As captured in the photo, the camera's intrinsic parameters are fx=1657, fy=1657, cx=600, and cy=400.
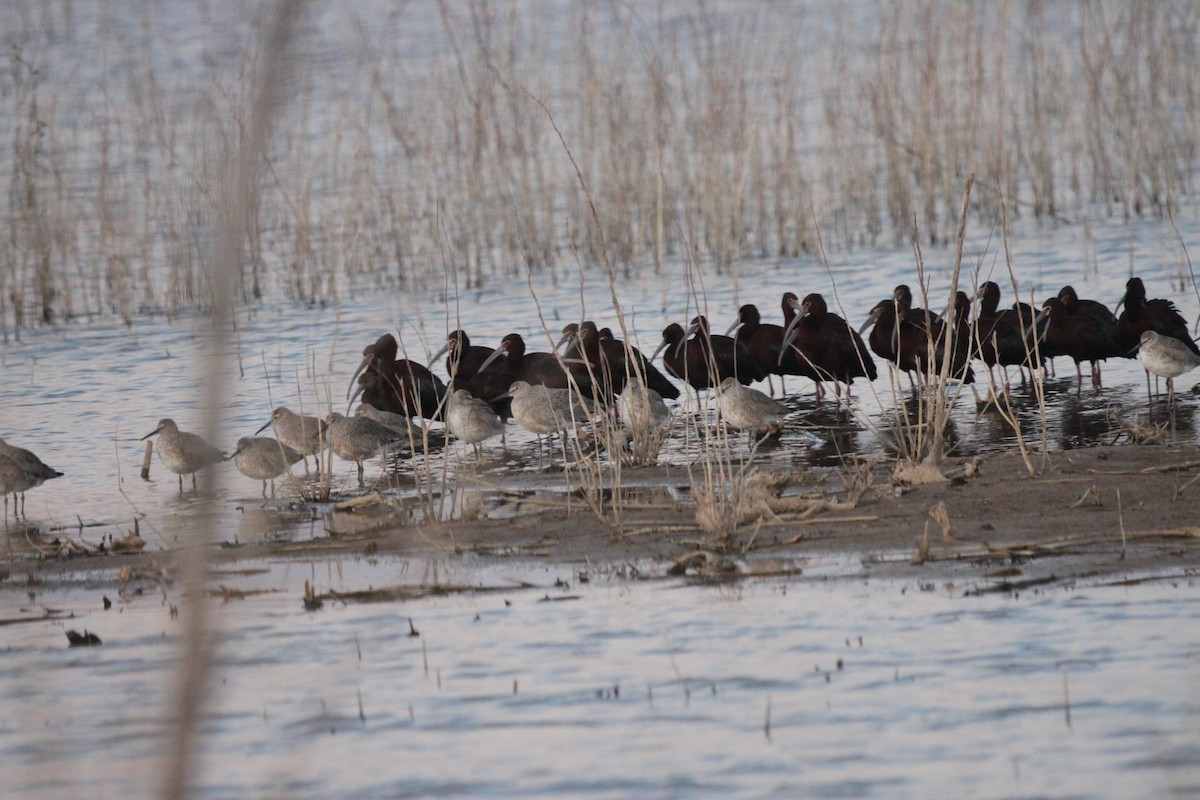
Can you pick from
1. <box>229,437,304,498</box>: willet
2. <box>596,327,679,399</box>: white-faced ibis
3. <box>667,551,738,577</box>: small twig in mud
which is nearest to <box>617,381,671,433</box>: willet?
<box>596,327,679,399</box>: white-faced ibis

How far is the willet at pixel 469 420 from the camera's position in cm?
941

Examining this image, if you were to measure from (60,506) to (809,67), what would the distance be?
63.5ft

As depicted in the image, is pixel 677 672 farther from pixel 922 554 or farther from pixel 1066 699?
pixel 922 554

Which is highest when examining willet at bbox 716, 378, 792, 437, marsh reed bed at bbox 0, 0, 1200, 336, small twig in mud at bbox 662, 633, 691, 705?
marsh reed bed at bbox 0, 0, 1200, 336

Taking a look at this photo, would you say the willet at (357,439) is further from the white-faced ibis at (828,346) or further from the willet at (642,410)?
the white-faced ibis at (828,346)

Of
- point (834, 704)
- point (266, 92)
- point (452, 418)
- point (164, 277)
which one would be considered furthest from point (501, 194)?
point (266, 92)

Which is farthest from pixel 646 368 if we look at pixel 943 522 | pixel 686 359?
pixel 943 522

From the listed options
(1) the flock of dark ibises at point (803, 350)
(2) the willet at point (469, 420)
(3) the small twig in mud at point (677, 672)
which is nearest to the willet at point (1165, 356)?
(1) the flock of dark ibises at point (803, 350)

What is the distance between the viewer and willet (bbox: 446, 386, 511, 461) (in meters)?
9.41

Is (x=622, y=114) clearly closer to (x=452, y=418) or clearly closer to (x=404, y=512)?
(x=452, y=418)

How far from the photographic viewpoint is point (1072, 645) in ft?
16.4

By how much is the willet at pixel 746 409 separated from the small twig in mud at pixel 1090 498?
Result: 2.98m

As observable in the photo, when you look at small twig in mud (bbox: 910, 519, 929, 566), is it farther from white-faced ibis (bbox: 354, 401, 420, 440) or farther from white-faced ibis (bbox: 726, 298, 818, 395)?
white-faced ibis (bbox: 726, 298, 818, 395)

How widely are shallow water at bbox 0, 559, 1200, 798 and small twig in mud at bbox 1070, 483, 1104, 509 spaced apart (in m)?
1.22
